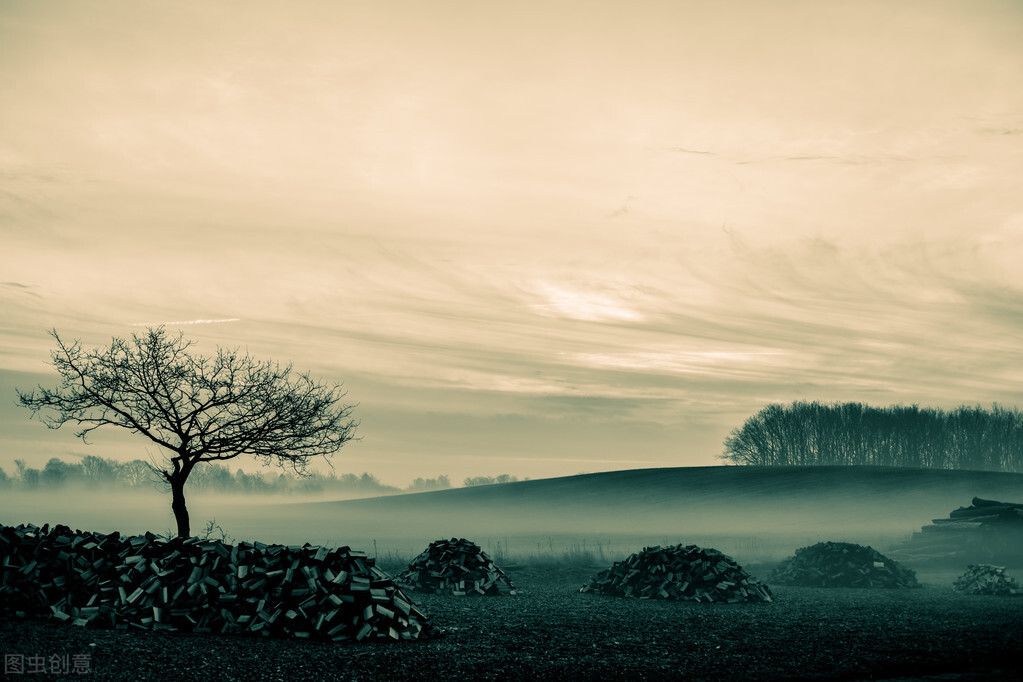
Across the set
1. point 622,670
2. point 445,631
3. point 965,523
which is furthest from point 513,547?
point 622,670

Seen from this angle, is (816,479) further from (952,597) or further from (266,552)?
(266,552)

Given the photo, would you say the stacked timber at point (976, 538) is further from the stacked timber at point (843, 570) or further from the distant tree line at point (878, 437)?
the distant tree line at point (878, 437)

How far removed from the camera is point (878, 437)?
97.2 metres

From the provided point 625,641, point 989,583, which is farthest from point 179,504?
point 989,583

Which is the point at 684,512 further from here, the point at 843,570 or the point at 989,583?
the point at 989,583

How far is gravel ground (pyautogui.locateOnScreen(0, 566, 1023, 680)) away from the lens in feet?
45.4

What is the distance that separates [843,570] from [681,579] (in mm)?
10008

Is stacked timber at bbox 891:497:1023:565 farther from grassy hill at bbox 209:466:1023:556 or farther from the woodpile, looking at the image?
the woodpile

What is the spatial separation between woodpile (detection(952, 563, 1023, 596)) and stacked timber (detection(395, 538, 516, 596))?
17080 mm

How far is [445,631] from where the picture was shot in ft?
59.9

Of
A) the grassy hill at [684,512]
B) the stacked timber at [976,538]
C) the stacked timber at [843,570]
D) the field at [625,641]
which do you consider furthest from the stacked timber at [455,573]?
the stacked timber at [976,538]

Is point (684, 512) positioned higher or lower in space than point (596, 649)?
lower

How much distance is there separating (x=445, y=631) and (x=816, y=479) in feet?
239

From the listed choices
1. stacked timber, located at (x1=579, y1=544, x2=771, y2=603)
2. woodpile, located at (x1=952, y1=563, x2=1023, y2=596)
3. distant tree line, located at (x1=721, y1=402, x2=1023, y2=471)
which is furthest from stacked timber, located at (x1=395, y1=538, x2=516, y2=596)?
distant tree line, located at (x1=721, y1=402, x2=1023, y2=471)
